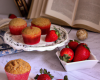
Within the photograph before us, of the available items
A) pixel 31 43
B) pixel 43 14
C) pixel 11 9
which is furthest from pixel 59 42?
pixel 11 9

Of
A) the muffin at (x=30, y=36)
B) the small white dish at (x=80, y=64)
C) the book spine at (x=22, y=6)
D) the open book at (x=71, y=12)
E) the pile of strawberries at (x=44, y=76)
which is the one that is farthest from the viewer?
the book spine at (x=22, y=6)

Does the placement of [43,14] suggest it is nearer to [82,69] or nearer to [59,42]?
[59,42]

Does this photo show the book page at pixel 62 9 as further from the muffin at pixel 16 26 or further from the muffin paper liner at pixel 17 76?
the muffin paper liner at pixel 17 76

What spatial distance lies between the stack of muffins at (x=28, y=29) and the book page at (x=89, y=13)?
1.20 feet

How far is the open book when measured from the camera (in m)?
1.01

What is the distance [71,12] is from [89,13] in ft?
0.52

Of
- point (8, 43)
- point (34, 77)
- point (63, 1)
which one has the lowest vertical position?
point (34, 77)

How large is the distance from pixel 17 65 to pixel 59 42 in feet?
0.99

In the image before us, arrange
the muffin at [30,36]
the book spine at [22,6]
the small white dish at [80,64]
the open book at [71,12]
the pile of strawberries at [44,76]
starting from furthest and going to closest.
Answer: the book spine at [22,6], the open book at [71,12], the muffin at [30,36], the small white dish at [80,64], the pile of strawberries at [44,76]

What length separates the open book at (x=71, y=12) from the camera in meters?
1.01

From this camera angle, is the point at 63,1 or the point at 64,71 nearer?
the point at 64,71

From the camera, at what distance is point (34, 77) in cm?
51

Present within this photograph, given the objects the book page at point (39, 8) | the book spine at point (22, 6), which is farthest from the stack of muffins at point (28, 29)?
the book spine at point (22, 6)

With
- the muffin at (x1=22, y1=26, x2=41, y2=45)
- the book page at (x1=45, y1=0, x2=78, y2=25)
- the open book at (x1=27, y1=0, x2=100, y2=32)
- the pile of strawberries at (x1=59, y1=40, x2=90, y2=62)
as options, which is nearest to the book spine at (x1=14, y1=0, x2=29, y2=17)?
the open book at (x1=27, y1=0, x2=100, y2=32)
